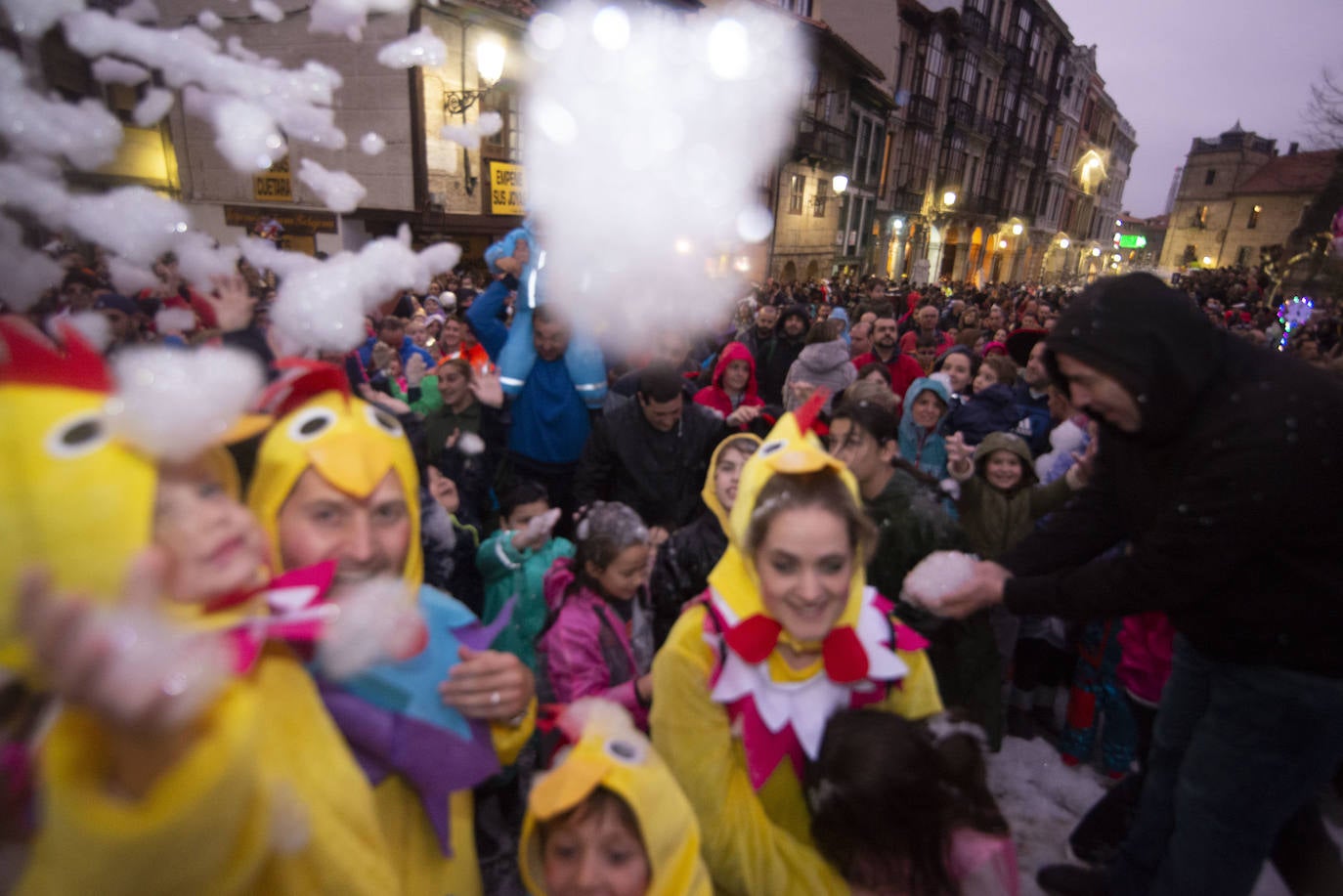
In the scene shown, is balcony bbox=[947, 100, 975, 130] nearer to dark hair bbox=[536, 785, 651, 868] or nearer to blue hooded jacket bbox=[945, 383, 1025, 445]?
blue hooded jacket bbox=[945, 383, 1025, 445]

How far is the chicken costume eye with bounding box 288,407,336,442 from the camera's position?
1.21 m

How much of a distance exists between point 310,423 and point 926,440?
13.1ft

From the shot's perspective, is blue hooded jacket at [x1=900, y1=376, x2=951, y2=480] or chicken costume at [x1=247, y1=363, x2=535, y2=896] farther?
blue hooded jacket at [x1=900, y1=376, x2=951, y2=480]

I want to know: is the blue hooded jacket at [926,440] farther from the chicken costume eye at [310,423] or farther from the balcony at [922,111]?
the balcony at [922,111]

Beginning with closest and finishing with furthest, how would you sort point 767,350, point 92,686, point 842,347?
point 92,686
point 842,347
point 767,350

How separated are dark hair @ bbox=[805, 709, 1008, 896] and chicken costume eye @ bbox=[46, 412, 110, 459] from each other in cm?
147

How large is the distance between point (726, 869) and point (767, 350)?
16.7 feet

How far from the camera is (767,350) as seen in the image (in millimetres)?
6227

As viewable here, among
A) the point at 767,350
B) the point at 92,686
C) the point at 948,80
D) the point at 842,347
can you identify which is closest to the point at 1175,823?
the point at 92,686

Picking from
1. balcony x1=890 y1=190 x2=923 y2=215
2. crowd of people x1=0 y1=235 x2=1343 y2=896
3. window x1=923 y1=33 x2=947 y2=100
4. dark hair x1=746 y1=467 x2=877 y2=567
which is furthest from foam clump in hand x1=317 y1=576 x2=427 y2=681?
window x1=923 y1=33 x2=947 y2=100

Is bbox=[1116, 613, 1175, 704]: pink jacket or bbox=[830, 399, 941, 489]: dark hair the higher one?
bbox=[830, 399, 941, 489]: dark hair

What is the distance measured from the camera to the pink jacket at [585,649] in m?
2.27

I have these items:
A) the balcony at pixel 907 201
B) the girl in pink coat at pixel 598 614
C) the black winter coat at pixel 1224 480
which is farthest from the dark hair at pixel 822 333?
the balcony at pixel 907 201

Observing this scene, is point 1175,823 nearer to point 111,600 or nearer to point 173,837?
point 173,837
